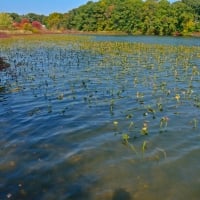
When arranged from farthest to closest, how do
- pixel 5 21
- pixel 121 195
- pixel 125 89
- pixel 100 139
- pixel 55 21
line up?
pixel 55 21 → pixel 5 21 → pixel 125 89 → pixel 100 139 → pixel 121 195

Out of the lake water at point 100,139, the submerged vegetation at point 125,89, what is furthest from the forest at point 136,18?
the lake water at point 100,139

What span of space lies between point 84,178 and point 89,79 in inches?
503

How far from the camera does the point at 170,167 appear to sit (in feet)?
27.6

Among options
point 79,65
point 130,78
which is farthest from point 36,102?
point 79,65

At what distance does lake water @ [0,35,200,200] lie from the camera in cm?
757

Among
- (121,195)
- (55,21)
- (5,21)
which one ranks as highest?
(5,21)

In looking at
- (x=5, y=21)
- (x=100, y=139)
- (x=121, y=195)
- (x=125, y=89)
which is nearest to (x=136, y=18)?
(x=5, y=21)

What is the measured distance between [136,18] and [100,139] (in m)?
109

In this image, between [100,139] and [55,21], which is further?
[55,21]

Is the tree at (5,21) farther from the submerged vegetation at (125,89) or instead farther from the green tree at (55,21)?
the submerged vegetation at (125,89)

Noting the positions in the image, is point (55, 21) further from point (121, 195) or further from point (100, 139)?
point (121, 195)

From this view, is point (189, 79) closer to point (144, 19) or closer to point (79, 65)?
point (79, 65)

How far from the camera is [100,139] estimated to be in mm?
10406

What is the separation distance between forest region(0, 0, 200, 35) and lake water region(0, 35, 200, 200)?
9004 centimetres
